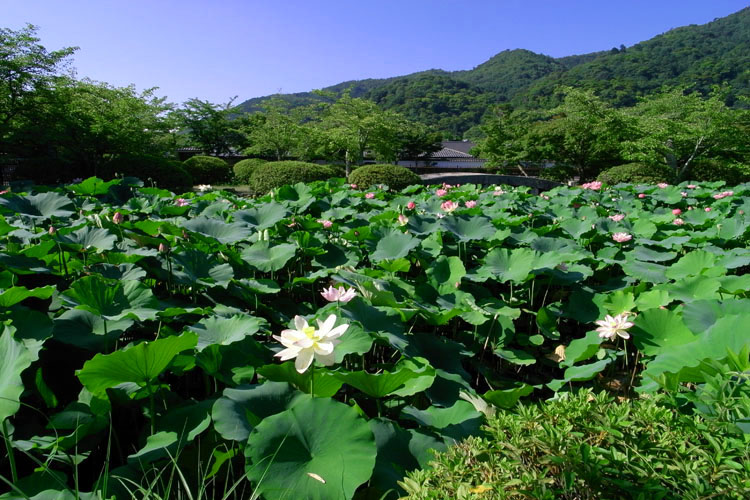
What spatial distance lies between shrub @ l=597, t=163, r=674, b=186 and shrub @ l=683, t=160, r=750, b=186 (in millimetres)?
860

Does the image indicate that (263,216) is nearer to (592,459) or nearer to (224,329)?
(224,329)

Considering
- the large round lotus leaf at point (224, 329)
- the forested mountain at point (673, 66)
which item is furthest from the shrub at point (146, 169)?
the forested mountain at point (673, 66)

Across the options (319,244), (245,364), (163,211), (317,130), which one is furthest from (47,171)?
(245,364)

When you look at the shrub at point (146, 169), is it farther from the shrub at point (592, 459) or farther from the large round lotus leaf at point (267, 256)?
the shrub at point (592, 459)

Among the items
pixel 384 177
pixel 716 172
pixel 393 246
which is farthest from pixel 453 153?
pixel 393 246

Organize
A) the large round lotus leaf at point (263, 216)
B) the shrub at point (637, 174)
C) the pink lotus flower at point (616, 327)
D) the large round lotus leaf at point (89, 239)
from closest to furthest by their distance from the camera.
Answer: the pink lotus flower at point (616, 327) → the large round lotus leaf at point (89, 239) → the large round lotus leaf at point (263, 216) → the shrub at point (637, 174)

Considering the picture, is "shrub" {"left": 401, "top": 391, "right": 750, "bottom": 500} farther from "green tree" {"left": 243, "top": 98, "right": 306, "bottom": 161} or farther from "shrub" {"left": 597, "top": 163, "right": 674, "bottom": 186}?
"green tree" {"left": 243, "top": 98, "right": 306, "bottom": 161}

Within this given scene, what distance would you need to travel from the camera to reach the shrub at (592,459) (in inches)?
28.7

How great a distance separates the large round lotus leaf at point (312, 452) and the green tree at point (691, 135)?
15262mm

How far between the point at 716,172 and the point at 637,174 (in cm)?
325

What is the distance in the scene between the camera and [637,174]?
12617mm

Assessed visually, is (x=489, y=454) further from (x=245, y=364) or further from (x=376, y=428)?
(x=245, y=364)

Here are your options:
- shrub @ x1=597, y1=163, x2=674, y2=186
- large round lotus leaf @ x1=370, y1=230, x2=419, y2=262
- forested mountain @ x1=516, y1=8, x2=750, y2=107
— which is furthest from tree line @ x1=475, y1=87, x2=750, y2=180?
forested mountain @ x1=516, y1=8, x2=750, y2=107

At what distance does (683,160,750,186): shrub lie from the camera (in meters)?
13.5
